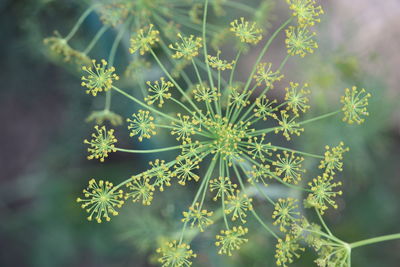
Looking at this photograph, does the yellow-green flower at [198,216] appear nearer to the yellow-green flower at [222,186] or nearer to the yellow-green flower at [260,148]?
the yellow-green flower at [222,186]

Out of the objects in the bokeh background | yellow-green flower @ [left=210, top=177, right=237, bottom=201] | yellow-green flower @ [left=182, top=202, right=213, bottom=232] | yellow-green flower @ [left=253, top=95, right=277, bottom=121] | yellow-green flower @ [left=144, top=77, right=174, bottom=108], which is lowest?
yellow-green flower @ [left=182, top=202, right=213, bottom=232]

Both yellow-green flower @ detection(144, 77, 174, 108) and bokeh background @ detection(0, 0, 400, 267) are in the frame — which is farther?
bokeh background @ detection(0, 0, 400, 267)

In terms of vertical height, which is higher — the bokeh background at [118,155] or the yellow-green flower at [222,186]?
the bokeh background at [118,155]

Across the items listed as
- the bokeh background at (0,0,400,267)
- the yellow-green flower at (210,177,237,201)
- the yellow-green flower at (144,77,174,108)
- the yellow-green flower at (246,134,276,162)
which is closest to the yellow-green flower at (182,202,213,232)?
the yellow-green flower at (210,177,237,201)

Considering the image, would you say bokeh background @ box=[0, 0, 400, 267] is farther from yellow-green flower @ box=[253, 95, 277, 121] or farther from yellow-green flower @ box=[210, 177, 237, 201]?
yellow-green flower @ box=[253, 95, 277, 121]

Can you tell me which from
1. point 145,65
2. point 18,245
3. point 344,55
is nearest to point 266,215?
point 344,55

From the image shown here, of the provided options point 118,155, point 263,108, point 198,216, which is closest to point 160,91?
point 263,108

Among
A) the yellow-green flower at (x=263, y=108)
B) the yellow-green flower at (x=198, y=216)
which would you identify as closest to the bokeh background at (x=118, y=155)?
the yellow-green flower at (x=198, y=216)

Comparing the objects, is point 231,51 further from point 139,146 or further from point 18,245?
point 18,245
